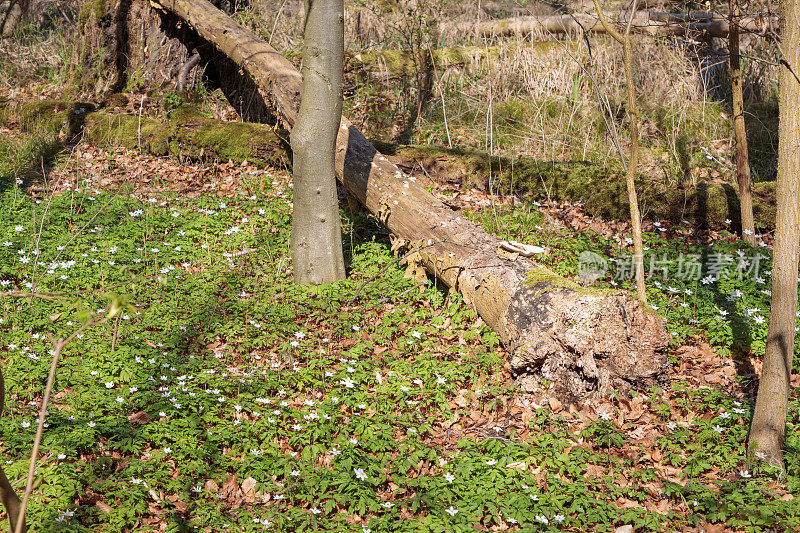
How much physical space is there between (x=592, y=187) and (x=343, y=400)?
14.6ft

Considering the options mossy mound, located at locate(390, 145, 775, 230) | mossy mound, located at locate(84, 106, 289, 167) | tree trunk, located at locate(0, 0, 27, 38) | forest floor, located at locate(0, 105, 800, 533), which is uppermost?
tree trunk, located at locate(0, 0, 27, 38)

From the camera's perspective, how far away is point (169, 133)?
826 cm

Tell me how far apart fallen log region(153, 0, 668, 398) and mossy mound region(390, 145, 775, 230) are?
1.42 m

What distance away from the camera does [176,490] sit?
3449 mm

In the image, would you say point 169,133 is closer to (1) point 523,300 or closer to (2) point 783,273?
(1) point 523,300

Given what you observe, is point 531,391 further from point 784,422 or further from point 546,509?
point 784,422

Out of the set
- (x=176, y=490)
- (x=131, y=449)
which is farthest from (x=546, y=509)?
(x=131, y=449)

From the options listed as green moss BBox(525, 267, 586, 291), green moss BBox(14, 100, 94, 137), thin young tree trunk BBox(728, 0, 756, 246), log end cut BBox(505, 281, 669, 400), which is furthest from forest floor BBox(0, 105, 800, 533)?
green moss BBox(14, 100, 94, 137)

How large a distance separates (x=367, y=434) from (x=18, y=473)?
2.00m

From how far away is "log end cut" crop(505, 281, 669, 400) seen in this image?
429 cm

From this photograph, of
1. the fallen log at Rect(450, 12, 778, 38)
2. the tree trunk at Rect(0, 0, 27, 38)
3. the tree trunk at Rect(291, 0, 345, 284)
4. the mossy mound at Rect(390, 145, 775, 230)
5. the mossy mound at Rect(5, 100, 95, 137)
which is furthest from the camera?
the tree trunk at Rect(0, 0, 27, 38)

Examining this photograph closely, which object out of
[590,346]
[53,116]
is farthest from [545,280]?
[53,116]

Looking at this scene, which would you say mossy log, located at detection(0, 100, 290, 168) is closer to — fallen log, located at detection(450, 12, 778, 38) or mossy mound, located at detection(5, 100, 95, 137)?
mossy mound, located at detection(5, 100, 95, 137)

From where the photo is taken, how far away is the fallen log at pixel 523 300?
4312 mm
